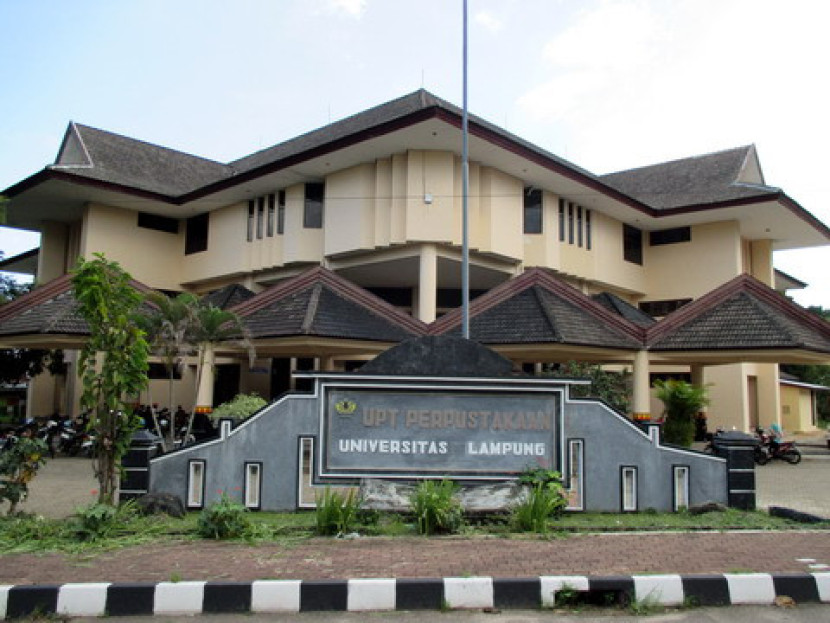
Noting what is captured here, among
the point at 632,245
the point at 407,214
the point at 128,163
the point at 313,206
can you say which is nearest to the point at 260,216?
the point at 313,206

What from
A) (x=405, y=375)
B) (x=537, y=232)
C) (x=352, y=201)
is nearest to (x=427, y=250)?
(x=352, y=201)

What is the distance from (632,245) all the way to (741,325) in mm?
12836

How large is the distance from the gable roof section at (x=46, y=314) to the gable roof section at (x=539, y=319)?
8430 mm

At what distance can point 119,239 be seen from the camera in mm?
24938

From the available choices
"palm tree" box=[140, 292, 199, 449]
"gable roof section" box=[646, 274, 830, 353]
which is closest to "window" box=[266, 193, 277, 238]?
"palm tree" box=[140, 292, 199, 449]

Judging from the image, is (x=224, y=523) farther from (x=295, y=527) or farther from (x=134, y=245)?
(x=134, y=245)

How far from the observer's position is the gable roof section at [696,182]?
2517 centimetres

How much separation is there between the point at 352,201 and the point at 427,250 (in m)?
3.20

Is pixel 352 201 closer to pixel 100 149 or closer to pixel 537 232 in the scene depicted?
pixel 537 232

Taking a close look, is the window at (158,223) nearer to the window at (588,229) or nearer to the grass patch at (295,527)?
the window at (588,229)

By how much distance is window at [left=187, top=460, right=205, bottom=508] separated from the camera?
8453mm

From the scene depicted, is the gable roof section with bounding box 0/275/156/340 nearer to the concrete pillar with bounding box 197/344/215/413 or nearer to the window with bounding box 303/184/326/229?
the concrete pillar with bounding box 197/344/215/413

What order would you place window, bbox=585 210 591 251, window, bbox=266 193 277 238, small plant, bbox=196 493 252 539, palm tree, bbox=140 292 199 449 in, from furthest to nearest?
window, bbox=585 210 591 251, window, bbox=266 193 277 238, palm tree, bbox=140 292 199 449, small plant, bbox=196 493 252 539

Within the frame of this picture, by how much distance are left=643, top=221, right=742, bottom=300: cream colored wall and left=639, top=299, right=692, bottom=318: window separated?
0.65 ft
